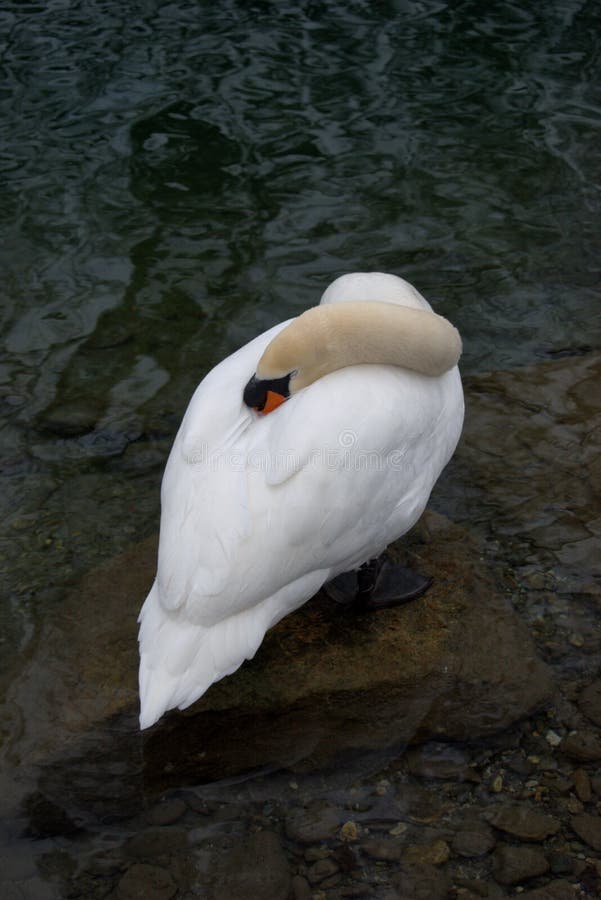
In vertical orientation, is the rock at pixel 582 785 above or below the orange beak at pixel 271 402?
below

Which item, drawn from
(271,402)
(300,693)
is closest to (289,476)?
(271,402)

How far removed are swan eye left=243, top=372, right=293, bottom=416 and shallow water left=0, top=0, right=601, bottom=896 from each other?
4.11ft

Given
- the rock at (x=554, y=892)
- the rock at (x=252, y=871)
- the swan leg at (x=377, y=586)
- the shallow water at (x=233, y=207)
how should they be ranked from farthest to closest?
the shallow water at (x=233, y=207)
the swan leg at (x=377, y=586)
the rock at (x=252, y=871)
the rock at (x=554, y=892)

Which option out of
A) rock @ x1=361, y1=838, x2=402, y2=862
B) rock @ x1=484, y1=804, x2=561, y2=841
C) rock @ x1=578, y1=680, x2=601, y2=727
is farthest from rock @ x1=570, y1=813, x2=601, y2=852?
rock @ x1=361, y1=838, x2=402, y2=862

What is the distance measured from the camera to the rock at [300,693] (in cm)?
347

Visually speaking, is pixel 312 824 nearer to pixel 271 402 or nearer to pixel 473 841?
pixel 473 841

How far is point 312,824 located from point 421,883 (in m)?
0.38

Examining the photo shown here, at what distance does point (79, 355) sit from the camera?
583cm

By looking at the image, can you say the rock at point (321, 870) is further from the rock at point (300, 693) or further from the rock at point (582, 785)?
the rock at point (582, 785)

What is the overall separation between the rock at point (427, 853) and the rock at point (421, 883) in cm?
2

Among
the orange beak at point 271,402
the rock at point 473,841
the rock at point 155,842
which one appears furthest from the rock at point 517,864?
the orange beak at point 271,402

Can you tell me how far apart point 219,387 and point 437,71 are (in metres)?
6.04

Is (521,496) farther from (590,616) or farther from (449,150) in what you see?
(449,150)

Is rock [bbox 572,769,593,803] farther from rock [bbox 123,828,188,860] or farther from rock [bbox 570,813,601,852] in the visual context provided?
rock [bbox 123,828,188,860]
